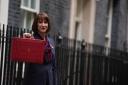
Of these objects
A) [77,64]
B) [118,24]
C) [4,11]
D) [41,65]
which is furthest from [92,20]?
[41,65]

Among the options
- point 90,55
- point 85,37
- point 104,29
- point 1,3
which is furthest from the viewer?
point 104,29

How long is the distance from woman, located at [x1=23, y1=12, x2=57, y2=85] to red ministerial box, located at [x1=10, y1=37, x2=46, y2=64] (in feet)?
0.26

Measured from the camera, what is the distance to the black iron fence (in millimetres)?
9867

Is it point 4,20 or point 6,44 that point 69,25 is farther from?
point 6,44

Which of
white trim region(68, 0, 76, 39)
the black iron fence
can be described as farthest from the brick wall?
white trim region(68, 0, 76, 39)

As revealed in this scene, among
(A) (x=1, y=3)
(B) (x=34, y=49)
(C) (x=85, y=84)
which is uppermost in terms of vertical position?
(A) (x=1, y=3)

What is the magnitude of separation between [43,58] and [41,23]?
0.47 metres

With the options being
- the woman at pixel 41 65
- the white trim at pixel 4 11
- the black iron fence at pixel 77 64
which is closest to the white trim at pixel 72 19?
the black iron fence at pixel 77 64

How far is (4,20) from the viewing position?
1224cm

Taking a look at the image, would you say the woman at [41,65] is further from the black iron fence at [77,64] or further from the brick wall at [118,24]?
the brick wall at [118,24]

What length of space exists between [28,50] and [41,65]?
27 centimetres

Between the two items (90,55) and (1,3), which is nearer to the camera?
(1,3)

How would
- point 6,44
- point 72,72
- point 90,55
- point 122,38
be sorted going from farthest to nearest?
point 122,38 → point 90,55 → point 72,72 → point 6,44

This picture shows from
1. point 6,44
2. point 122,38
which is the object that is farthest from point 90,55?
point 122,38
